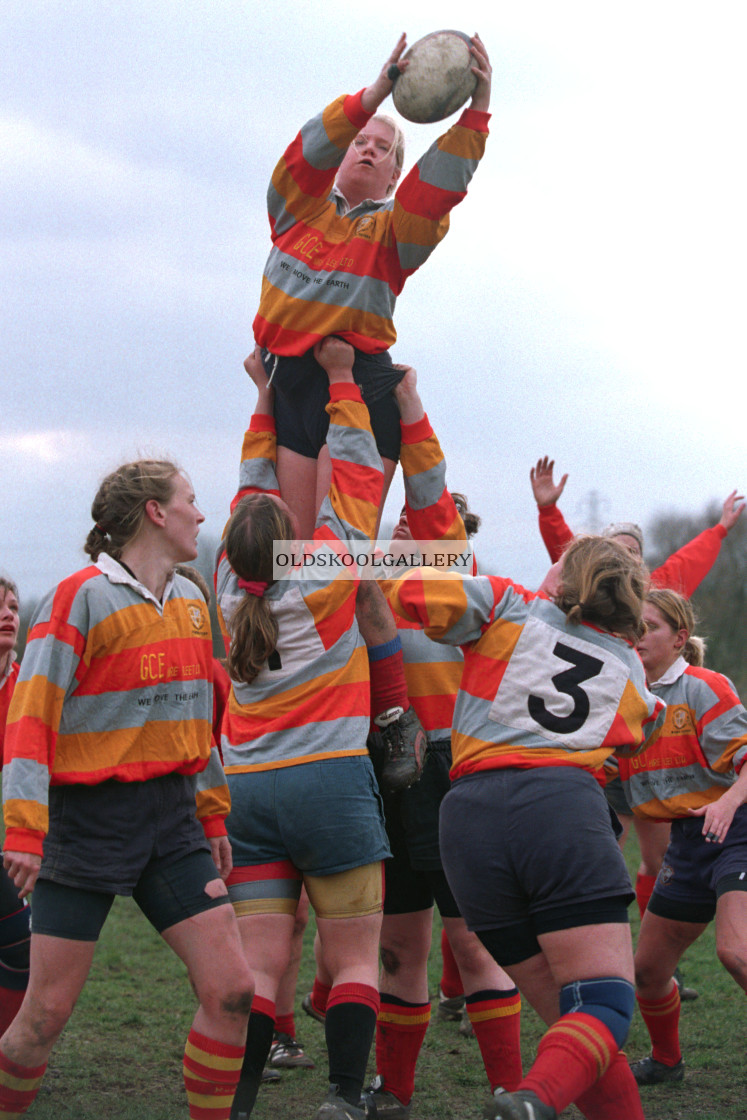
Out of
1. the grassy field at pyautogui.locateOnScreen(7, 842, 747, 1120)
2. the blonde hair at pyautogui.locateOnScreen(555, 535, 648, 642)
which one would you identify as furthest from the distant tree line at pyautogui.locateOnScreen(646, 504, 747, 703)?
the blonde hair at pyautogui.locateOnScreen(555, 535, 648, 642)

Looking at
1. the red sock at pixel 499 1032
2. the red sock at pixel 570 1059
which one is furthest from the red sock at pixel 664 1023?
the red sock at pixel 570 1059

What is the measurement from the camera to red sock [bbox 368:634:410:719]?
3922 millimetres

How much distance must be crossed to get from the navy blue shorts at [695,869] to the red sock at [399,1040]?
1.08 meters

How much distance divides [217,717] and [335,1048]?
1142 millimetres

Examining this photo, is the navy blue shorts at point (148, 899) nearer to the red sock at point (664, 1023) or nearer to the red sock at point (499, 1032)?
the red sock at point (499, 1032)

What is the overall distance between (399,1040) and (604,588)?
1.93 meters

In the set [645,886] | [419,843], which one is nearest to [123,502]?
[419,843]

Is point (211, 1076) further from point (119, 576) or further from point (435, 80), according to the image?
point (435, 80)

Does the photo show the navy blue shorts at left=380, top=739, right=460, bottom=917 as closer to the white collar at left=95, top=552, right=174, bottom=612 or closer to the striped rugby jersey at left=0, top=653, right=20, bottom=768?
the white collar at left=95, top=552, right=174, bottom=612

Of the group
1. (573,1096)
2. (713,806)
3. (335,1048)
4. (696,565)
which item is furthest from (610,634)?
(696,565)

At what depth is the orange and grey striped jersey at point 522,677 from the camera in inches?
124

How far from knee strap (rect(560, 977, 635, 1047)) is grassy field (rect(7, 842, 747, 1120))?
60.5 inches

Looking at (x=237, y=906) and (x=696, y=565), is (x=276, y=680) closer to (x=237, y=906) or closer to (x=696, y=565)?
(x=237, y=906)

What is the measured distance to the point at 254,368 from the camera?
175 inches
